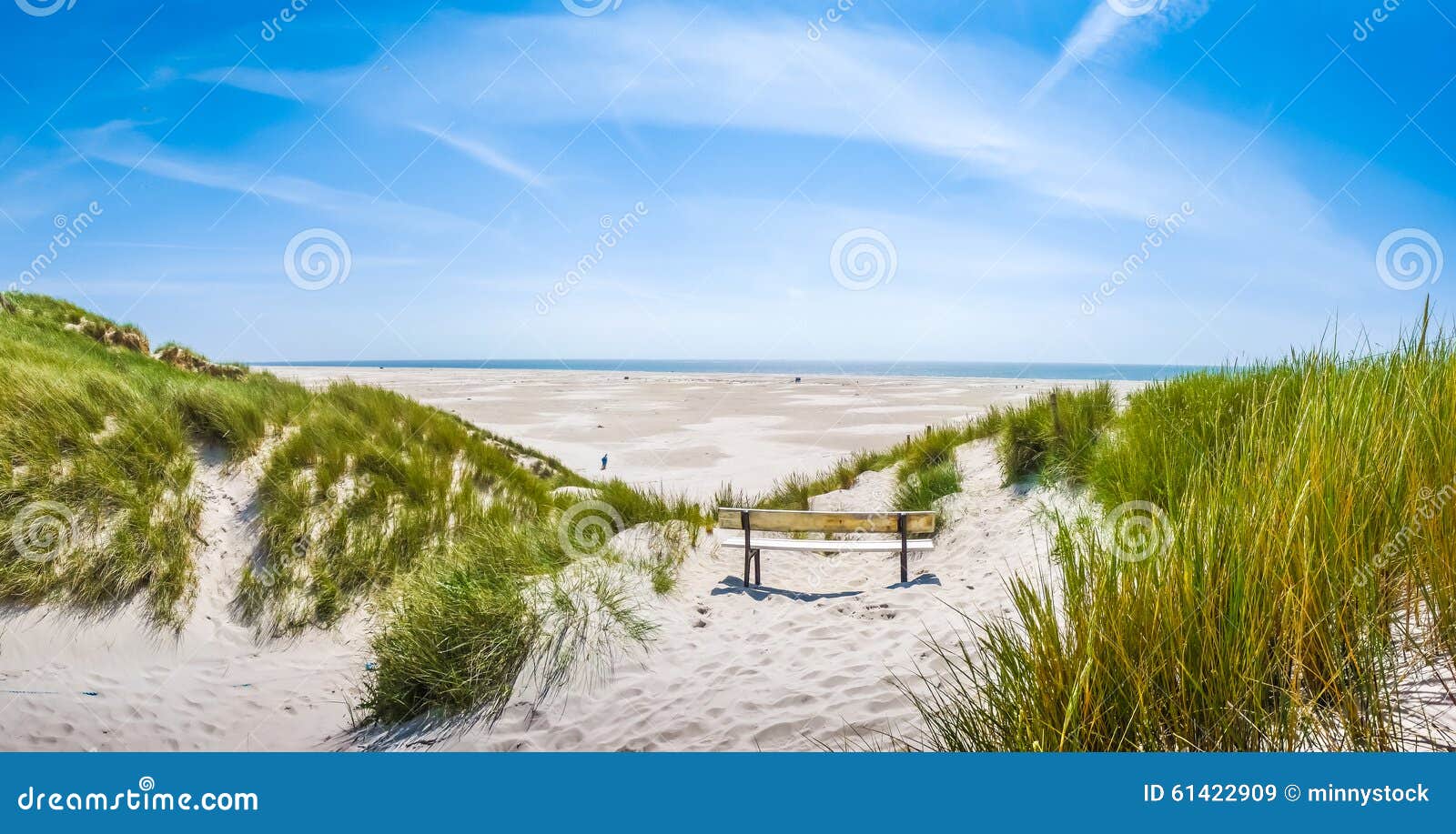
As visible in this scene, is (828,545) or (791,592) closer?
(791,592)

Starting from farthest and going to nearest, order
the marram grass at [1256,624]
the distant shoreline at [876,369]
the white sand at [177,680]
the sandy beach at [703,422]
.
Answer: the distant shoreline at [876,369], the sandy beach at [703,422], the white sand at [177,680], the marram grass at [1256,624]

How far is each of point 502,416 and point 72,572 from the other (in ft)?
77.0

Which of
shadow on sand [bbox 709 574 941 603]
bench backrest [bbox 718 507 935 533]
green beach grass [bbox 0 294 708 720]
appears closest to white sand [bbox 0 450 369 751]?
green beach grass [bbox 0 294 708 720]

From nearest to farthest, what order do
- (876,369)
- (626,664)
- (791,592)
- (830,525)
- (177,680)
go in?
(626,664) < (177,680) < (791,592) < (830,525) < (876,369)

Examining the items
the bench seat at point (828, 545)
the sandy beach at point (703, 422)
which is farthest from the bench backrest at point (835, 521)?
the sandy beach at point (703, 422)

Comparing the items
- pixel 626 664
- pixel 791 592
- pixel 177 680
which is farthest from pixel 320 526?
pixel 791 592

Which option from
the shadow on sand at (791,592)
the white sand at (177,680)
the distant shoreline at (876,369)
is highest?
the distant shoreline at (876,369)

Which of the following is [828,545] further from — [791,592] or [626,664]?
[626,664]

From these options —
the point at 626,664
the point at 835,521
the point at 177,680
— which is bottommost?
the point at 177,680

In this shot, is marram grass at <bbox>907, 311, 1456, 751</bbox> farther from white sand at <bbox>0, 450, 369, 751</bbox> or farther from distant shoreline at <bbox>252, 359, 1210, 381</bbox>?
distant shoreline at <bbox>252, 359, 1210, 381</bbox>

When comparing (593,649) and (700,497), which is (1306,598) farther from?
(700,497)

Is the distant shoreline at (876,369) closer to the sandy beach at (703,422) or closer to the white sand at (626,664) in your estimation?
the sandy beach at (703,422)

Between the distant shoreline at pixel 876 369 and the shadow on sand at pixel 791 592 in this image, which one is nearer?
the shadow on sand at pixel 791 592

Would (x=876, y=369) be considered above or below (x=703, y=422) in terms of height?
above
